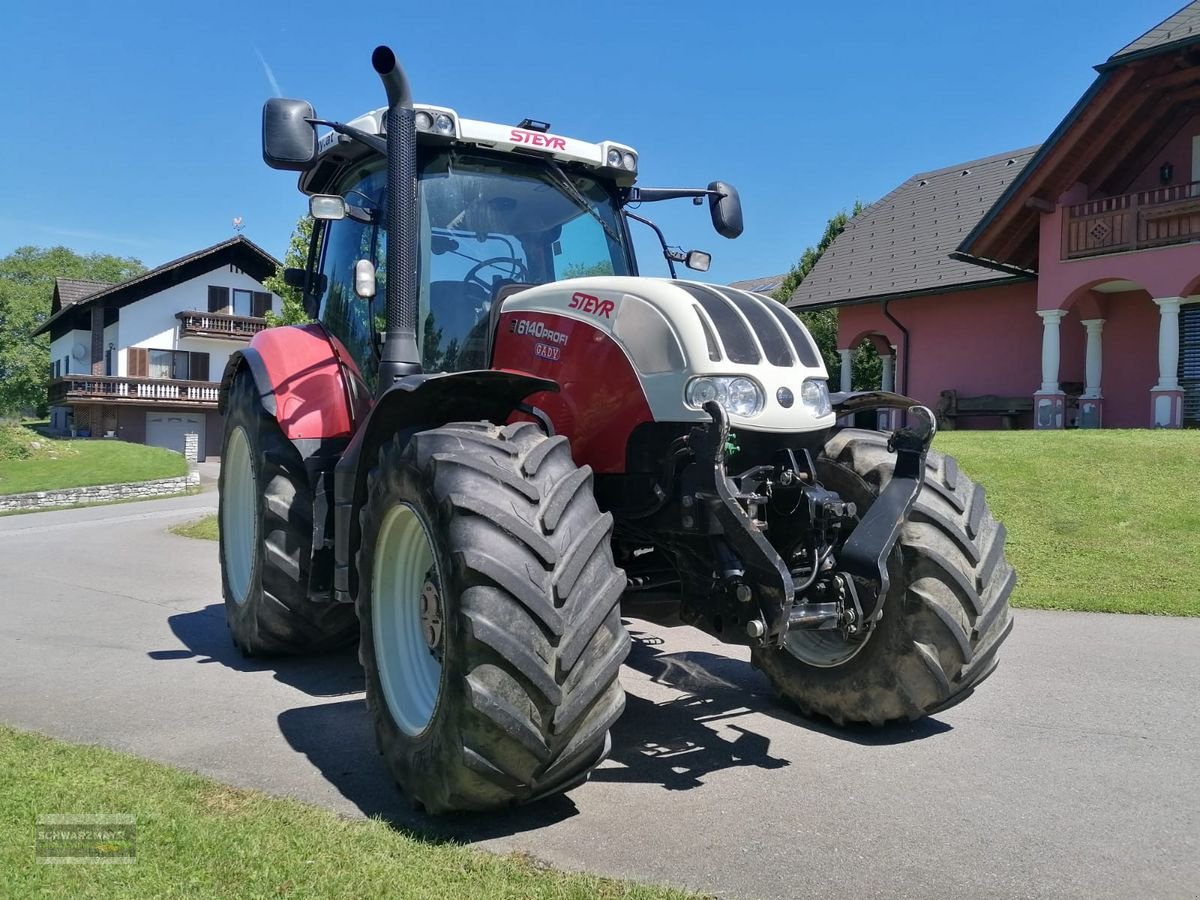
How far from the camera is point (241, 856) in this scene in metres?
3.11

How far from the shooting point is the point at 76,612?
777cm

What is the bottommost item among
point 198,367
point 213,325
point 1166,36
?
point 198,367

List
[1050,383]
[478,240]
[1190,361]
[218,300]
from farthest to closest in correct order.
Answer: [218,300] → [1050,383] → [1190,361] → [478,240]

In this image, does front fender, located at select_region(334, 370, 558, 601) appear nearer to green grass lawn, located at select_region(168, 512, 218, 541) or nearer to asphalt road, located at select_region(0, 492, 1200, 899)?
asphalt road, located at select_region(0, 492, 1200, 899)

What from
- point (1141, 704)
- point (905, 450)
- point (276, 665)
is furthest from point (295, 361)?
point (1141, 704)

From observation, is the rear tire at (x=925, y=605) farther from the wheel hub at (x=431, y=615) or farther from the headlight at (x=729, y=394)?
the wheel hub at (x=431, y=615)

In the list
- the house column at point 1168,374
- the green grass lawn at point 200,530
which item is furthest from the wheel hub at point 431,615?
the house column at point 1168,374

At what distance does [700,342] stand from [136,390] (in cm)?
4152

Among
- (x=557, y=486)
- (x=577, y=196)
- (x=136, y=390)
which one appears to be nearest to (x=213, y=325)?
(x=136, y=390)

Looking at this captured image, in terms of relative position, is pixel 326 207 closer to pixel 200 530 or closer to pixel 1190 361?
pixel 200 530

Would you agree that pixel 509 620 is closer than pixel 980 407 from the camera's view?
Yes

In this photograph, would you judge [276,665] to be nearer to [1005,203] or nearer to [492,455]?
[492,455]

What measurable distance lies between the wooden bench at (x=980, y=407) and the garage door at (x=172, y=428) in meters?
31.2

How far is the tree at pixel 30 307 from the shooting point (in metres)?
54.7
